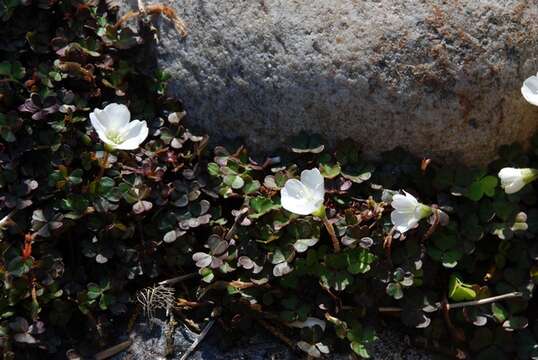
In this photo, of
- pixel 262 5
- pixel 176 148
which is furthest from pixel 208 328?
pixel 262 5

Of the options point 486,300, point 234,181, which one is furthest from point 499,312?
point 234,181

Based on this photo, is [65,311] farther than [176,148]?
No

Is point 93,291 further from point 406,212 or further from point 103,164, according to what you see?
point 406,212

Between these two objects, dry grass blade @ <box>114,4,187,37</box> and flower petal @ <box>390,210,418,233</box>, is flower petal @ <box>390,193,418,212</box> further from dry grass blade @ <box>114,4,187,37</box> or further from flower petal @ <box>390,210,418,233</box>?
dry grass blade @ <box>114,4,187,37</box>

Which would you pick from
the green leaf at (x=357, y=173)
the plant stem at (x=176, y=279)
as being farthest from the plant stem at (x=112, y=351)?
the green leaf at (x=357, y=173)

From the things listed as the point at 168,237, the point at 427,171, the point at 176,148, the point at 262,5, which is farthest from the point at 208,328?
the point at 262,5

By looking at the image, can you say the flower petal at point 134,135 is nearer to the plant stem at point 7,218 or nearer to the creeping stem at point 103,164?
the creeping stem at point 103,164

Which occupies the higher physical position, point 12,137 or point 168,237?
point 12,137

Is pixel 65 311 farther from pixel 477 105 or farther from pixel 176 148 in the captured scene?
pixel 477 105

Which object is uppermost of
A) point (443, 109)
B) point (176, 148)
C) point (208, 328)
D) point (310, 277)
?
point (443, 109)
